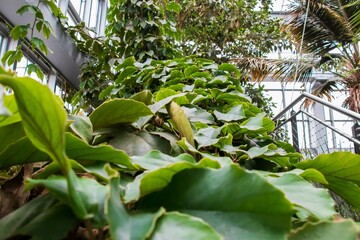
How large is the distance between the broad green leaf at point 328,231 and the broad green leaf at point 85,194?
0.16 meters

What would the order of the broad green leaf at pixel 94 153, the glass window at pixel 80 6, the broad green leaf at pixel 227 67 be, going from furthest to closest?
the glass window at pixel 80 6
the broad green leaf at pixel 227 67
the broad green leaf at pixel 94 153

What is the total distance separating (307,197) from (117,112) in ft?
0.97

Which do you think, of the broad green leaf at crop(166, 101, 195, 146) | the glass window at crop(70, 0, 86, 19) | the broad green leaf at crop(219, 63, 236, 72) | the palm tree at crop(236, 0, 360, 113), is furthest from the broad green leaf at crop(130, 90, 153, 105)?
the glass window at crop(70, 0, 86, 19)

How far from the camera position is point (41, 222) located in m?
0.25

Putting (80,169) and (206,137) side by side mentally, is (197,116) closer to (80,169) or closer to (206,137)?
(206,137)

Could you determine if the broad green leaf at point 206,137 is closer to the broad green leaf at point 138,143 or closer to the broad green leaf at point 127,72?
the broad green leaf at point 138,143

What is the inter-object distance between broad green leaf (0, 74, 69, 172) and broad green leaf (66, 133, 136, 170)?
9 cm

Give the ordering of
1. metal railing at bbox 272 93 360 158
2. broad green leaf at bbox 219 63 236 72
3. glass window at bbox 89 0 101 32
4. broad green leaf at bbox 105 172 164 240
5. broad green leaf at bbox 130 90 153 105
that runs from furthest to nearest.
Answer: glass window at bbox 89 0 101 32
metal railing at bbox 272 93 360 158
broad green leaf at bbox 219 63 236 72
broad green leaf at bbox 130 90 153 105
broad green leaf at bbox 105 172 164 240

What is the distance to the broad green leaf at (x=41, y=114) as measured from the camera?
224mm

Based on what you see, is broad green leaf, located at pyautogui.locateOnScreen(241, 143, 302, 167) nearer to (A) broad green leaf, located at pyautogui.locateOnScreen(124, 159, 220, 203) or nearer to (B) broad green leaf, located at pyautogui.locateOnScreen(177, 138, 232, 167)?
(B) broad green leaf, located at pyautogui.locateOnScreen(177, 138, 232, 167)

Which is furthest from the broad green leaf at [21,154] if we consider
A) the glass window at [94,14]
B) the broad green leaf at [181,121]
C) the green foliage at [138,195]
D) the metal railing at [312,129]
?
the glass window at [94,14]

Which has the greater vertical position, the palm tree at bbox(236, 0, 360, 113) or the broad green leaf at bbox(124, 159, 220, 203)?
the palm tree at bbox(236, 0, 360, 113)

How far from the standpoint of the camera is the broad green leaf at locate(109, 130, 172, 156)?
485 millimetres

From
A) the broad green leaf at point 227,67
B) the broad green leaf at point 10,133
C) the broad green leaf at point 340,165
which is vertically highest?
the broad green leaf at point 227,67
